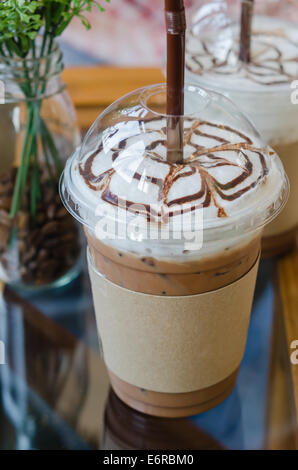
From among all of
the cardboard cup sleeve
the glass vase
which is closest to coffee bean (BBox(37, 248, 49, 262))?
the glass vase

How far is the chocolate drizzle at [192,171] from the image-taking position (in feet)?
2.07

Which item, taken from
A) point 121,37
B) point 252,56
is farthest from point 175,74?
point 121,37

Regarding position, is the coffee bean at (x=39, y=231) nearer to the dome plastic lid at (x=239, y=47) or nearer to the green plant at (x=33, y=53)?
the green plant at (x=33, y=53)

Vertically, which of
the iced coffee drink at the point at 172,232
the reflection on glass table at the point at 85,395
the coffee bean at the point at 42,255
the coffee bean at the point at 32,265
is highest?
the iced coffee drink at the point at 172,232

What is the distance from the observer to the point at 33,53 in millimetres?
870

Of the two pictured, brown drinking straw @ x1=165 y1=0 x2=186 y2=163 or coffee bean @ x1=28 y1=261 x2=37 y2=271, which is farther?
coffee bean @ x1=28 y1=261 x2=37 y2=271

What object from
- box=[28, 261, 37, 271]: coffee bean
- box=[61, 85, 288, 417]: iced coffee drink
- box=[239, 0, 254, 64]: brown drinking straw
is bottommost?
box=[28, 261, 37, 271]: coffee bean

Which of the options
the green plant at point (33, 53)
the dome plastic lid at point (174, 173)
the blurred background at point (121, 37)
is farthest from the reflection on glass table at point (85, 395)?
the blurred background at point (121, 37)

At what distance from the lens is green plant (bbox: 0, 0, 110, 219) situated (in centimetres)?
76

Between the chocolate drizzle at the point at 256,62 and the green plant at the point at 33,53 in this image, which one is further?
the chocolate drizzle at the point at 256,62

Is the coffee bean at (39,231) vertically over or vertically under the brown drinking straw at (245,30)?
under

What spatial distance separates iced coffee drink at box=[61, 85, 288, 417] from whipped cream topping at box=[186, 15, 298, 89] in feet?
0.74

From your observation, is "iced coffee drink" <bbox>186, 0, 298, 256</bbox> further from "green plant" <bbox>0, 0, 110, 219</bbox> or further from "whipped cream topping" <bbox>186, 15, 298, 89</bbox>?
"green plant" <bbox>0, 0, 110, 219</bbox>

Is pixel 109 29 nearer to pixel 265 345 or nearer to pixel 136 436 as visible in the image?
pixel 265 345
